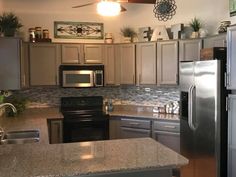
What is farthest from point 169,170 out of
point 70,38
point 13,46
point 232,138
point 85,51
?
point 70,38

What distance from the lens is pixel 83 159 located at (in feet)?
6.03

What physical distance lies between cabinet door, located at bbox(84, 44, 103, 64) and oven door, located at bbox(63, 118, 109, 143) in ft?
3.29

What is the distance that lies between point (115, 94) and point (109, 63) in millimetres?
687

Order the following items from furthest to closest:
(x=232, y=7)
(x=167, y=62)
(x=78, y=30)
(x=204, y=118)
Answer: (x=78, y=30), (x=167, y=62), (x=232, y=7), (x=204, y=118)

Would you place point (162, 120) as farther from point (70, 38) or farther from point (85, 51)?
point (70, 38)

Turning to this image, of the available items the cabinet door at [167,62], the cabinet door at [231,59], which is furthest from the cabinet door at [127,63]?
the cabinet door at [231,59]

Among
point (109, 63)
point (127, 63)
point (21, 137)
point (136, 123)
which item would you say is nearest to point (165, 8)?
point (127, 63)

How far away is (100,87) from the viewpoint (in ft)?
17.9

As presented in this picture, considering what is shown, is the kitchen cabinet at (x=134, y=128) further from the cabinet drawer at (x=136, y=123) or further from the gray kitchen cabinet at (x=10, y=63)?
the gray kitchen cabinet at (x=10, y=63)

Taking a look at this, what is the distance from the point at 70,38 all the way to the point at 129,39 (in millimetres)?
1050

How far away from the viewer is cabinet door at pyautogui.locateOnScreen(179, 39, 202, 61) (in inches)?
172

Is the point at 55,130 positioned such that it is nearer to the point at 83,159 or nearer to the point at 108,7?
the point at 108,7

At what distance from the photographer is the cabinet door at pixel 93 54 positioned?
505 centimetres

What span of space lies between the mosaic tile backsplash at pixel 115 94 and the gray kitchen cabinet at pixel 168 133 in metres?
0.74
